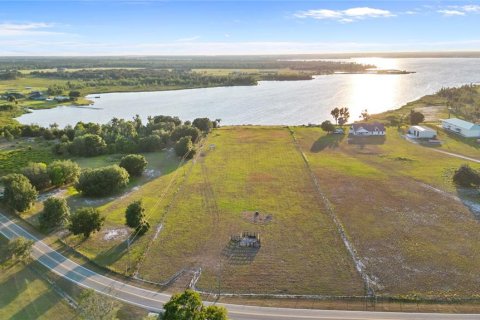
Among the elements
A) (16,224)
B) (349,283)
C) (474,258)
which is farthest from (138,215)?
(474,258)

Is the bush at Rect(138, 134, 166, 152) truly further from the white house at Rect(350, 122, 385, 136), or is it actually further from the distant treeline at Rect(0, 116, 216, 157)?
the white house at Rect(350, 122, 385, 136)

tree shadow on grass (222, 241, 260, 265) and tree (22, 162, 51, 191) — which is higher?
tree (22, 162, 51, 191)

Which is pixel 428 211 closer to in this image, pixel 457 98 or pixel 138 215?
pixel 138 215

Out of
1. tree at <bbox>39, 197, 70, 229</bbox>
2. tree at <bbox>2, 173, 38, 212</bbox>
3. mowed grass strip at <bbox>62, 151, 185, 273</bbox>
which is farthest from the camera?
tree at <bbox>2, 173, 38, 212</bbox>

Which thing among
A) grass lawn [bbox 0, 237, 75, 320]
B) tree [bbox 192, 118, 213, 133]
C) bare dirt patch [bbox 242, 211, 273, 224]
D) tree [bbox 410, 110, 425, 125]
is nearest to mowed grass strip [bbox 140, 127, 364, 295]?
bare dirt patch [bbox 242, 211, 273, 224]

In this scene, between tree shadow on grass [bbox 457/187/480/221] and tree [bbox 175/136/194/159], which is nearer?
tree shadow on grass [bbox 457/187/480/221]

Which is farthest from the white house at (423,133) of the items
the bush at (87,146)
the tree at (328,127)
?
the bush at (87,146)

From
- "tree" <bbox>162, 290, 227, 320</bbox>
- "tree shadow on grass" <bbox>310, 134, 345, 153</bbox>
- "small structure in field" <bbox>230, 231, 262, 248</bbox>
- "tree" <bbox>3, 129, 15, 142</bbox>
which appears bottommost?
"tree" <bbox>3, 129, 15, 142</bbox>
